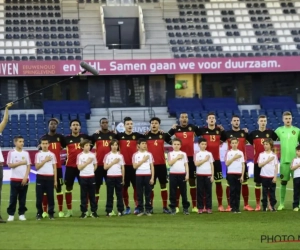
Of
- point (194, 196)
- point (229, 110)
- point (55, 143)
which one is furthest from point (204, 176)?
point (229, 110)

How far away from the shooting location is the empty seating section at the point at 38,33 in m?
38.3

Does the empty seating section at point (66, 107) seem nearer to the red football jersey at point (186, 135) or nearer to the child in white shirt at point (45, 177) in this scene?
the red football jersey at point (186, 135)

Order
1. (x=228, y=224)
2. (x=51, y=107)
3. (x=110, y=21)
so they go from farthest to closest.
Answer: (x=110, y=21) → (x=51, y=107) → (x=228, y=224)

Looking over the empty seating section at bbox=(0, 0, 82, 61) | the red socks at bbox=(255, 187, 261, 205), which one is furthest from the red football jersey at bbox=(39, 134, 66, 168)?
the empty seating section at bbox=(0, 0, 82, 61)

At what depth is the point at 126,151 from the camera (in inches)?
771

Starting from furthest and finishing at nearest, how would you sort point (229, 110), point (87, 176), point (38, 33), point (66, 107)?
point (38, 33) < point (229, 110) < point (66, 107) < point (87, 176)

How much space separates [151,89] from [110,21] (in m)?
3.83

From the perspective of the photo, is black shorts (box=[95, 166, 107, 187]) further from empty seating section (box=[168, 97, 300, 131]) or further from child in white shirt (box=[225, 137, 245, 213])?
empty seating section (box=[168, 97, 300, 131])

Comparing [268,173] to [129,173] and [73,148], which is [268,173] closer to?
[129,173]

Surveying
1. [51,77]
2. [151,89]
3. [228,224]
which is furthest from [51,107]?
[228,224]

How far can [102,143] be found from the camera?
19.5 m

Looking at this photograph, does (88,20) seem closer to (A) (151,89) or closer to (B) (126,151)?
(A) (151,89)

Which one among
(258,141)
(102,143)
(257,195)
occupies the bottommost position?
(257,195)

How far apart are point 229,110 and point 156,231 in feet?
78.7
